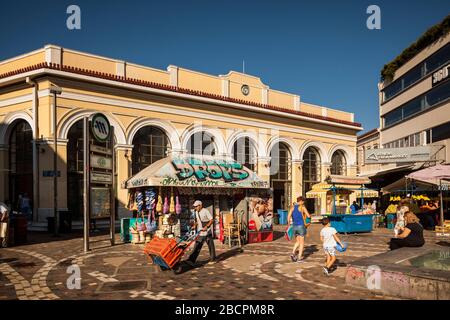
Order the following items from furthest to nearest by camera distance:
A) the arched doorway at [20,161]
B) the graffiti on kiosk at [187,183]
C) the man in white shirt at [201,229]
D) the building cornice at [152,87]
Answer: the arched doorway at [20,161] < the building cornice at [152,87] < the graffiti on kiosk at [187,183] < the man in white shirt at [201,229]

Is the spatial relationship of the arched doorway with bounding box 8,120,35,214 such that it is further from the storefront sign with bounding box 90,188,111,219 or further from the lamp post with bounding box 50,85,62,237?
the storefront sign with bounding box 90,188,111,219

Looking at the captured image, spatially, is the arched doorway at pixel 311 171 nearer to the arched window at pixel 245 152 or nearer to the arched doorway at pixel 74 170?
the arched window at pixel 245 152

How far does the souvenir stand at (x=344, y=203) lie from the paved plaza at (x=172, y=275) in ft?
15.4

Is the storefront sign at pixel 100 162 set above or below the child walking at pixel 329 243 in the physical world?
above

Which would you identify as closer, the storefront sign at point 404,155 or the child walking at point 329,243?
the child walking at point 329,243

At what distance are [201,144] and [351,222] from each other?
1048cm

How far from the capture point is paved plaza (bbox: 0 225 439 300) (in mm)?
7160

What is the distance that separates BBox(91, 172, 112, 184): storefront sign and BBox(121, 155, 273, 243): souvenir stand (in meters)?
1.13

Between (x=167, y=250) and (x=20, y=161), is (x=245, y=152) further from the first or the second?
(x=167, y=250)

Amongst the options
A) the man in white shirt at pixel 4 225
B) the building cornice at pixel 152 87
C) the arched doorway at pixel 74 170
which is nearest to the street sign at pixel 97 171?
the man in white shirt at pixel 4 225

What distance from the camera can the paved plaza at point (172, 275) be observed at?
716cm

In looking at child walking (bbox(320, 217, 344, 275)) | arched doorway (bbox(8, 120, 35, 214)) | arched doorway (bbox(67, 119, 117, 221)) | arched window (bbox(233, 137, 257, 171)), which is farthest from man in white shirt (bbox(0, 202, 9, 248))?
arched window (bbox(233, 137, 257, 171))

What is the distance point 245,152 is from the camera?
2653 centimetres

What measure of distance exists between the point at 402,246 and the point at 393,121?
29239mm
